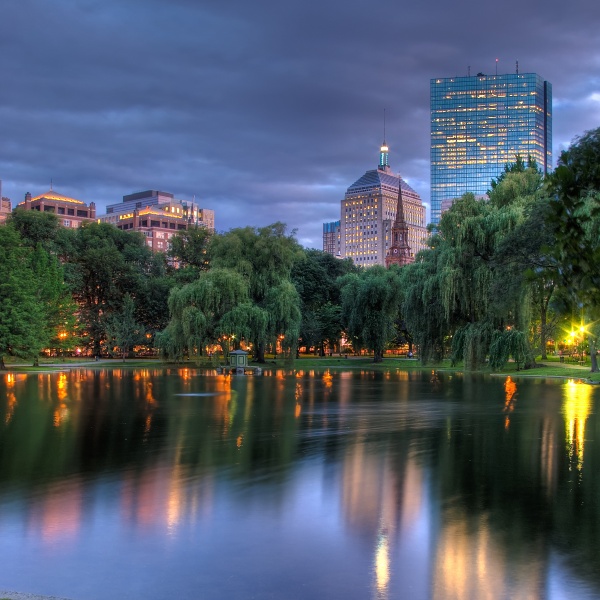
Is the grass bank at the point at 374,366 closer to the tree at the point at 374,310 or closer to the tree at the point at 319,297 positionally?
the tree at the point at 374,310

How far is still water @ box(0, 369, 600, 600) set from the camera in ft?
24.1

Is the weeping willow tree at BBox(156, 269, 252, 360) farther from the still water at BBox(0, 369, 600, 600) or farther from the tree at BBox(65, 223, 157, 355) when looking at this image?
the still water at BBox(0, 369, 600, 600)

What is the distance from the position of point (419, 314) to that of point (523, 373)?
8921 mm

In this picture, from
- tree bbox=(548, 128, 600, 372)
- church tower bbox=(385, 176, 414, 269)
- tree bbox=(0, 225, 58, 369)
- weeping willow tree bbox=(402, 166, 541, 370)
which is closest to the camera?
tree bbox=(548, 128, 600, 372)

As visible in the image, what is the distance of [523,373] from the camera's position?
4788 cm

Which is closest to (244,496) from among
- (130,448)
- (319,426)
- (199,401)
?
(130,448)

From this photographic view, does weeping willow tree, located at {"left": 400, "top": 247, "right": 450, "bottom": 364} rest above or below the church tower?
below

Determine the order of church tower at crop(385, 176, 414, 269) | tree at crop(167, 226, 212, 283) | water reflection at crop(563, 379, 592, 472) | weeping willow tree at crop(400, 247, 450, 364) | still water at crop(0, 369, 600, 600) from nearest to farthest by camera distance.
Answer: still water at crop(0, 369, 600, 600) → water reflection at crop(563, 379, 592, 472) → weeping willow tree at crop(400, 247, 450, 364) → tree at crop(167, 226, 212, 283) → church tower at crop(385, 176, 414, 269)

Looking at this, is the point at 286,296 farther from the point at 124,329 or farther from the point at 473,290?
the point at 124,329

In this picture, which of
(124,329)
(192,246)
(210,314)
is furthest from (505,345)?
(192,246)

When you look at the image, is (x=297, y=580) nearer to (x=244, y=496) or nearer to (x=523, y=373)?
(x=244, y=496)

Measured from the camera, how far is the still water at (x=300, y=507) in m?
7.35

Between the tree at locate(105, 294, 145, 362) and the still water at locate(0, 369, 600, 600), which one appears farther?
the tree at locate(105, 294, 145, 362)

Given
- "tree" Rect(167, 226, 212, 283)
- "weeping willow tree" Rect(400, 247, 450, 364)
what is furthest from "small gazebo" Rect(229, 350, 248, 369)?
"tree" Rect(167, 226, 212, 283)
